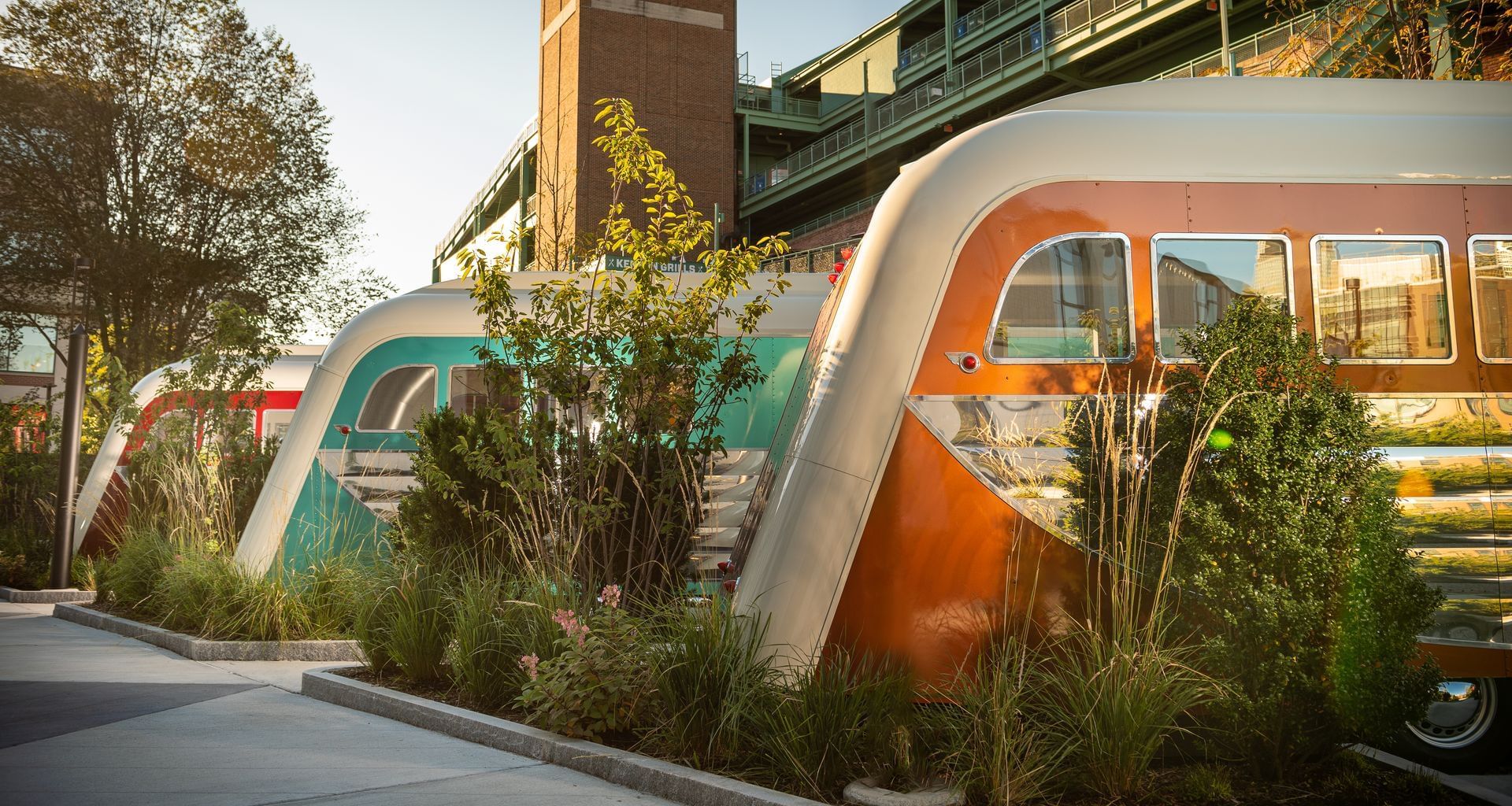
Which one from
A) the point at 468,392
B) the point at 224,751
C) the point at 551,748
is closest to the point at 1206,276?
the point at 551,748

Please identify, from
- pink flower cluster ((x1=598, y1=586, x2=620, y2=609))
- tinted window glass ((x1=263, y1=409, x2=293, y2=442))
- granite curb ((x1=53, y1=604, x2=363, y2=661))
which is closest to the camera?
pink flower cluster ((x1=598, y1=586, x2=620, y2=609))

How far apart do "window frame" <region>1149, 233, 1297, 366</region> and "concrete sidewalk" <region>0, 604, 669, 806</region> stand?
3.32 metres

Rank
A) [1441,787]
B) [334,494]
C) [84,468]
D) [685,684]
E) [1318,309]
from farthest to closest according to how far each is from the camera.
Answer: [84,468] < [334,494] < [1318,309] < [685,684] < [1441,787]

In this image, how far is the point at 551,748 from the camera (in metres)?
5.77

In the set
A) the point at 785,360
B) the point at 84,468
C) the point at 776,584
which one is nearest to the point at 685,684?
the point at 776,584

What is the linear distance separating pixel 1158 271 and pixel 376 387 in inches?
294

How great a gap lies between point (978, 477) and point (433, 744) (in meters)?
3.26

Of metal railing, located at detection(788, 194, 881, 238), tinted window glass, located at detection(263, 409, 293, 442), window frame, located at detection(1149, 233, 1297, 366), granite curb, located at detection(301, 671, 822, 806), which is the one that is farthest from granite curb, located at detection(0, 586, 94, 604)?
metal railing, located at detection(788, 194, 881, 238)

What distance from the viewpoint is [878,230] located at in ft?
19.9

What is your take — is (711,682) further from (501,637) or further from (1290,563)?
(1290,563)

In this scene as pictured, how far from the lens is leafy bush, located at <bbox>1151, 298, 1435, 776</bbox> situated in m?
4.82

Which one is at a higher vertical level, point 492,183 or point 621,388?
point 492,183

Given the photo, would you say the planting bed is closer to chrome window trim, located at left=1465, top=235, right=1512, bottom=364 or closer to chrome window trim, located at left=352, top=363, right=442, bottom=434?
chrome window trim, located at left=1465, top=235, right=1512, bottom=364

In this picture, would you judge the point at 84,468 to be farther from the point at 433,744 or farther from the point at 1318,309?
the point at 1318,309
